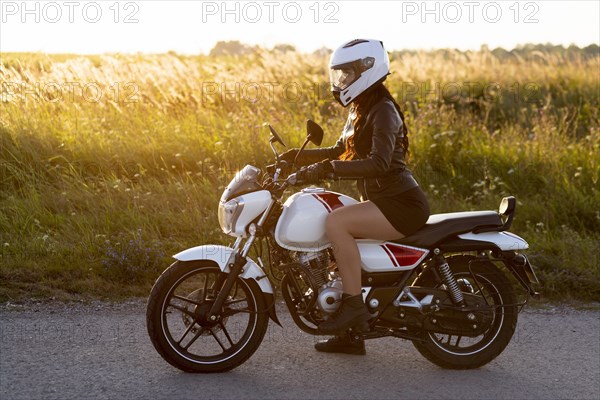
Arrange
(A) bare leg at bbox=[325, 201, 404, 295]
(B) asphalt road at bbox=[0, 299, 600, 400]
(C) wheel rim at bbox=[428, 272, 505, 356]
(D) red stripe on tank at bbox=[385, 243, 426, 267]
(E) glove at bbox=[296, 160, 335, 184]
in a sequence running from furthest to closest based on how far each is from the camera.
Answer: (C) wheel rim at bbox=[428, 272, 505, 356] < (D) red stripe on tank at bbox=[385, 243, 426, 267] < (A) bare leg at bbox=[325, 201, 404, 295] < (B) asphalt road at bbox=[0, 299, 600, 400] < (E) glove at bbox=[296, 160, 335, 184]

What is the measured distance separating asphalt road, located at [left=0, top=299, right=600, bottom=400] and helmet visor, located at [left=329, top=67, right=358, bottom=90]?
70.5 inches

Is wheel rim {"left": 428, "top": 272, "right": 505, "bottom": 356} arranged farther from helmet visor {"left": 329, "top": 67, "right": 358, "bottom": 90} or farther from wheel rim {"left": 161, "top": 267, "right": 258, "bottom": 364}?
helmet visor {"left": 329, "top": 67, "right": 358, "bottom": 90}

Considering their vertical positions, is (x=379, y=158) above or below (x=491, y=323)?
above

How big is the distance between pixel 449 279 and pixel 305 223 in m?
1.04

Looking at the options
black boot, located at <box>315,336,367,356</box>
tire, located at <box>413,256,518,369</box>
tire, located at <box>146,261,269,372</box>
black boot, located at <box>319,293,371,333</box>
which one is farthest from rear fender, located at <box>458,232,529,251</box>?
tire, located at <box>146,261,269,372</box>

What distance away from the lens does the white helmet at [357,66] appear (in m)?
5.32

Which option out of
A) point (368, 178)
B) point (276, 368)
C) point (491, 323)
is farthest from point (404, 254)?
point (276, 368)

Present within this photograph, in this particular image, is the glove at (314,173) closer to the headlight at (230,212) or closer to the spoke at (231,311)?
the headlight at (230,212)

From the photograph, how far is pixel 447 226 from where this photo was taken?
5434 millimetres

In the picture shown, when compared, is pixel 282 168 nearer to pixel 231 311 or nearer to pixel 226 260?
pixel 226 260

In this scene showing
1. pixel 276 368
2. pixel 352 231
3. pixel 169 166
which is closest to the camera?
pixel 352 231

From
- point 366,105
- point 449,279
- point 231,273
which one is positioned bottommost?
point 449,279

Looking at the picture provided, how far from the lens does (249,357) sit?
554cm

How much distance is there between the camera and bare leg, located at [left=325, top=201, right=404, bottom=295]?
17.0 feet
